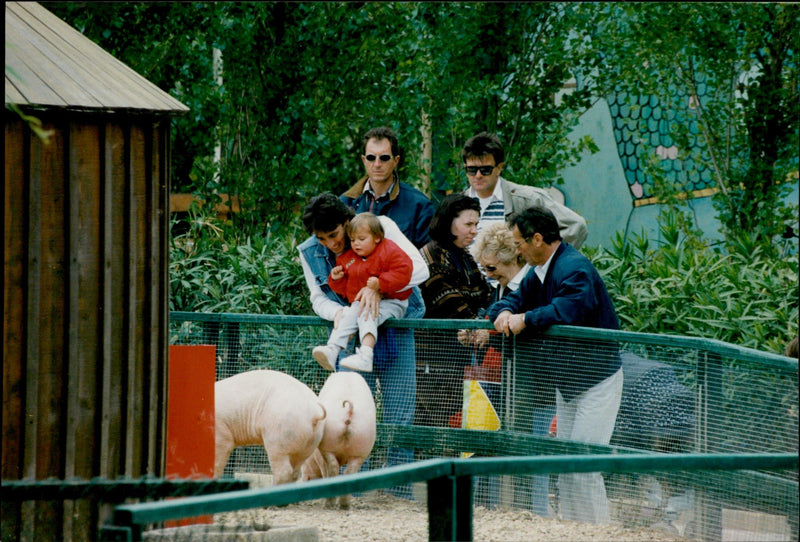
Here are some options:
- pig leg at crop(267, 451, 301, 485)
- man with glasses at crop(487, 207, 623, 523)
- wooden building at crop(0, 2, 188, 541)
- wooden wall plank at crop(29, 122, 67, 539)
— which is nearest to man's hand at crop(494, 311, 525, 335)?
man with glasses at crop(487, 207, 623, 523)

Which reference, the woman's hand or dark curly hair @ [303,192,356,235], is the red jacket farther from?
the woman's hand

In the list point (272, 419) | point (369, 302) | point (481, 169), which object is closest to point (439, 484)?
point (272, 419)

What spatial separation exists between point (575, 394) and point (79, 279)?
2421mm

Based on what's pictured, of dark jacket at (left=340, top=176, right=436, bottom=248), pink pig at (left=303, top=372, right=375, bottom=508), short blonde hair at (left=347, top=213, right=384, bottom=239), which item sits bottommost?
pink pig at (left=303, top=372, right=375, bottom=508)

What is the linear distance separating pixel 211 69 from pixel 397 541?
6724 millimetres

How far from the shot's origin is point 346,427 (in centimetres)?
560

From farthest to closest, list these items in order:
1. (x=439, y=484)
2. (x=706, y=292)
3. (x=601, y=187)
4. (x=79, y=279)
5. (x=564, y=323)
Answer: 1. (x=601, y=187)
2. (x=706, y=292)
3. (x=564, y=323)
4. (x=79, y=279)
5. (x=439, y=484)

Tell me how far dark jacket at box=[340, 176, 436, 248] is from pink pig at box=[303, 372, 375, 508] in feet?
4.32

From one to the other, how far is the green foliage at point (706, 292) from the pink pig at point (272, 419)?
7.44 ft

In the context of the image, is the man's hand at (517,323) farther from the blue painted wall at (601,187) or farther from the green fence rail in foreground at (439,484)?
the blue painted wall at (601,187)

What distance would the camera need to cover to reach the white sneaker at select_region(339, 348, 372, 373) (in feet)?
19.7

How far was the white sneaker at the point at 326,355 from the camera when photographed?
608 centimetres

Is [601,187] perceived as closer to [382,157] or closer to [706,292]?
[706,292]

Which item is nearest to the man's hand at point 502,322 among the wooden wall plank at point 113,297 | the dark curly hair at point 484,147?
the dark curly hair at point 484,147
